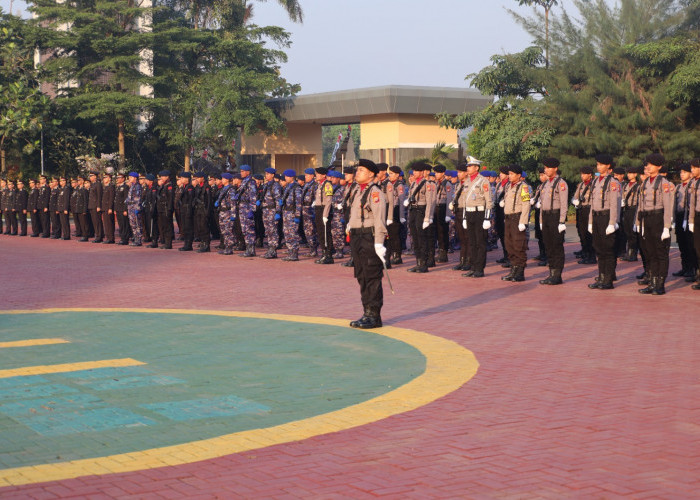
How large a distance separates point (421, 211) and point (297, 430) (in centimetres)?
1182

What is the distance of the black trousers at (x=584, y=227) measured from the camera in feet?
56.3

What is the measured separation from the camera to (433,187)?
688 inches

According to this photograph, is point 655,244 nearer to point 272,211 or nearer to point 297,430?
point 272,211

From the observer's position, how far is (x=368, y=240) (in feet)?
35.7

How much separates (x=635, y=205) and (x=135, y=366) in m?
10.5

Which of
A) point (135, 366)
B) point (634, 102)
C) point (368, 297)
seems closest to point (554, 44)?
point (634, 102)

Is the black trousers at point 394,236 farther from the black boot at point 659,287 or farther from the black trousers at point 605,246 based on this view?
the black boot at point 659,287

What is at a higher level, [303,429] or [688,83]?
[688,83]

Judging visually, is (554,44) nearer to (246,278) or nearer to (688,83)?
(688,83)

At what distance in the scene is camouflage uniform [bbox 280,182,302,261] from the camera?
1945cm

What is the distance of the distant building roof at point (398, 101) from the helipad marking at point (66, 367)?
29.3 meters

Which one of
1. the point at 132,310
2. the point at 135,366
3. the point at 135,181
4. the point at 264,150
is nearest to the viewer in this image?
the point at 135,366

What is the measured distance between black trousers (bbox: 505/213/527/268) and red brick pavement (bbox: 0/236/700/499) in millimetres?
685


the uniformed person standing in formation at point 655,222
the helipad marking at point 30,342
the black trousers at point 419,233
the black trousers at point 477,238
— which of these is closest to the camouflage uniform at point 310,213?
the black trousers at point 419,233
